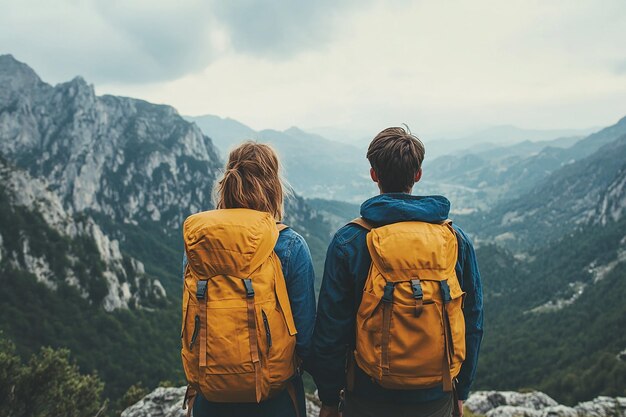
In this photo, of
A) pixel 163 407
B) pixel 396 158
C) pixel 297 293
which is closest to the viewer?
pixel 396 158

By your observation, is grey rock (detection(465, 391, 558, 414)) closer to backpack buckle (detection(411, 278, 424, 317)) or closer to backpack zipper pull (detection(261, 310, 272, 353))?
backpack buckle (detection(411, 278, 424, 317))

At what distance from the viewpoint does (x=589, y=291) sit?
583 feet

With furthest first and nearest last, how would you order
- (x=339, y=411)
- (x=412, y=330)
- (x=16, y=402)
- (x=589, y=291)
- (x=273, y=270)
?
(x=589, y=291) → (x=16, y=402) → (x=339, y=411) → (x=273, y=270) → (x=412, y=330)

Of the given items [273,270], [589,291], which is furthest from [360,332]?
[589,291]

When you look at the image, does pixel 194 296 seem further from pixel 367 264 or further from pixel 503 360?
pixel 503 360

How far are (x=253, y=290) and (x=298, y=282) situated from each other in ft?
2.48

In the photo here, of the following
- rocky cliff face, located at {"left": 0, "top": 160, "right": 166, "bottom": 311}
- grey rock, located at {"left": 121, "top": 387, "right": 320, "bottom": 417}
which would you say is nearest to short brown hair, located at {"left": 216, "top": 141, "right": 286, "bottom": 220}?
grey rock, located at {"left": 121, "top": 387, "right": 320, "bottom": 417}

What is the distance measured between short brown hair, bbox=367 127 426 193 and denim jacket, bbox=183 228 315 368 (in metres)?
1.33

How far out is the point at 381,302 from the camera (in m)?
4.55

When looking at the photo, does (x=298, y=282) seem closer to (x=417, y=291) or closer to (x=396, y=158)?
(x=417, y=291)

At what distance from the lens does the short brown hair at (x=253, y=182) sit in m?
5.17

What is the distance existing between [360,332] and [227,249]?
5.99 ft

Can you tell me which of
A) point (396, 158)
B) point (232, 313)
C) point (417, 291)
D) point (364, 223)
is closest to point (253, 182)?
point (364, 223)

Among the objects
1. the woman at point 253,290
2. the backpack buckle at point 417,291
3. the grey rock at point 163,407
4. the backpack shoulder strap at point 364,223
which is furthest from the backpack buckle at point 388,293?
the grey rock at point 163,407
